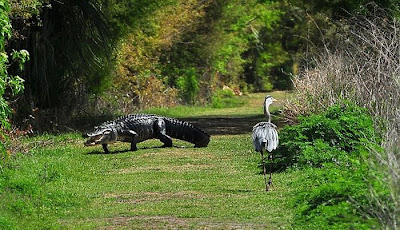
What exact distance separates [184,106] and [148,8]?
1414 centimetres

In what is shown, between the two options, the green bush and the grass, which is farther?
the green bush

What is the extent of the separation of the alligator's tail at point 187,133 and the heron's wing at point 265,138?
23.6 feet

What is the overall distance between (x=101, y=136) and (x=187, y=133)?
252 cm

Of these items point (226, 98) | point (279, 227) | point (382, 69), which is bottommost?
point (226, 98)

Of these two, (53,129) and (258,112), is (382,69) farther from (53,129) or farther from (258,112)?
(258,112)

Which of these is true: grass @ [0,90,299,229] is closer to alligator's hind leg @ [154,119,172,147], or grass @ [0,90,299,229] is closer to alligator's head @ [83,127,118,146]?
alligator's head @ [83,127,118,146]

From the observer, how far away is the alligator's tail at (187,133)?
23.0 meters

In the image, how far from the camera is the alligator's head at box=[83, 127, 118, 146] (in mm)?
21359

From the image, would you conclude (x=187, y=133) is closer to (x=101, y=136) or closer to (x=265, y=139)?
(x=101, y=136)

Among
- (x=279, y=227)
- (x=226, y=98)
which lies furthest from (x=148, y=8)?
(x=226, y=98)

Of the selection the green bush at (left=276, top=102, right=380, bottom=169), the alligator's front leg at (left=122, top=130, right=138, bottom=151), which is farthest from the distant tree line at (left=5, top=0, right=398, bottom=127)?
the alligator's front leg at (left=122, top=130, right=138, bottom=151)

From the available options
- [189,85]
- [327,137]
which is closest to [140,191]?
[327,137]

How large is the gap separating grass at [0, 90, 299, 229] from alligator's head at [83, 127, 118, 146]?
315 mm

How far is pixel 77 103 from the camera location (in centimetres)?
2875
